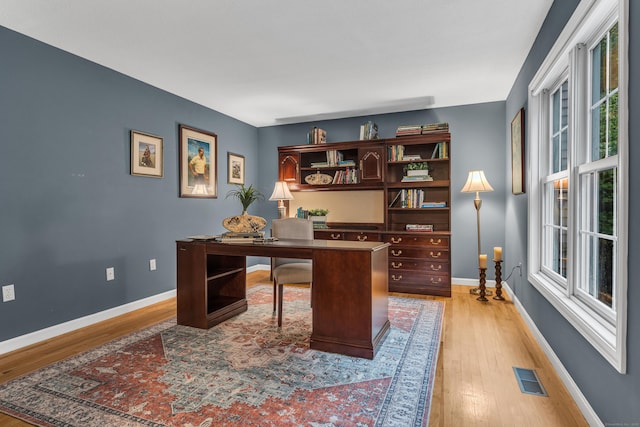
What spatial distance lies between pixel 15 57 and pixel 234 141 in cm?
280

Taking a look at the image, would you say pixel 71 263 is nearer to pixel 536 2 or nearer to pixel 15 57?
pixel 15 57

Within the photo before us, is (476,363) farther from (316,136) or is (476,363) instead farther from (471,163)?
(316,136)

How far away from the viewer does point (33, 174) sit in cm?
276

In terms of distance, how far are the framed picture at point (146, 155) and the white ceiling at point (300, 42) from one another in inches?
24.6

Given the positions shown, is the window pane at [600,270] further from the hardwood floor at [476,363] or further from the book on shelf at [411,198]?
the book on shelf at [411,198]

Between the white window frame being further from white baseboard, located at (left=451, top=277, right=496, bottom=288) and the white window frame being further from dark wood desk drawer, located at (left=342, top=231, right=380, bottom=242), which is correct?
dark wood desk drawer, located at (left=342, top=231, right=380, bottom=242)

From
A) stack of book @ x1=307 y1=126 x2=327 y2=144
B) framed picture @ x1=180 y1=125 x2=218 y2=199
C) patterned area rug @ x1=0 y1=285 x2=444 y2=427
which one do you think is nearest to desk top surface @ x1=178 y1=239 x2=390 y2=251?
patterned area rug @ x1=0 y1=285 x2=444 y2=427

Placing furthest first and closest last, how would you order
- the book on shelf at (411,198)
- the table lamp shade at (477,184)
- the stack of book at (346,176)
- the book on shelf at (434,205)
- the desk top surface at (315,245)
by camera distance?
the stack of book at (346,176) < the book on shelf at (411,198) < the book on shelf at (434,205) < the table lamp shade at (477,184) < the desk top surface at (315,245)

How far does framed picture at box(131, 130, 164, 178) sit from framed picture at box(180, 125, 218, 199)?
34 centimetres

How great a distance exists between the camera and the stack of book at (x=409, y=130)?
443 centimetres

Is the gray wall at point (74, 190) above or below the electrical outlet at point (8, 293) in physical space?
above

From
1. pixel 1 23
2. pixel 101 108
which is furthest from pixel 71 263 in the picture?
pixel 1 23

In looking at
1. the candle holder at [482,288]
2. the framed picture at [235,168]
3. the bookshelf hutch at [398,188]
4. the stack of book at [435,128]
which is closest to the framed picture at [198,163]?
the framed picture at [235,168]

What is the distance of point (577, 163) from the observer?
202 centimetres
